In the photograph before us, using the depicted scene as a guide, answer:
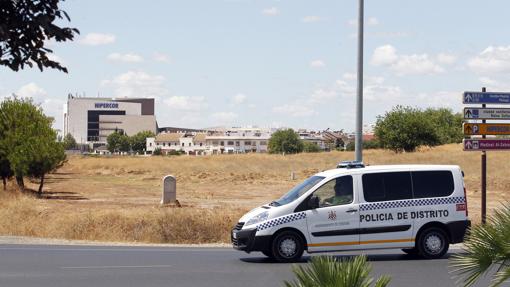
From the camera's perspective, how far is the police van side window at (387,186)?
651 inches

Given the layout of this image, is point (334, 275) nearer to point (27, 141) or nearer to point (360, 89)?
point (360, 89)

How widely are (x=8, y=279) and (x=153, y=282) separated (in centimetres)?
240

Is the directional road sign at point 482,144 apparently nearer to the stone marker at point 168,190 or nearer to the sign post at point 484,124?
the sign post at point 484,124

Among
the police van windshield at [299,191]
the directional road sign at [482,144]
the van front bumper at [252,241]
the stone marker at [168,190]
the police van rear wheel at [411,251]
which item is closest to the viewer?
the van front bumper at [252,241]

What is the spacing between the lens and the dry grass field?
915 inches

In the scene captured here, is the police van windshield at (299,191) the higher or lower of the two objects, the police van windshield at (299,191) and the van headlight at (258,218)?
the higher

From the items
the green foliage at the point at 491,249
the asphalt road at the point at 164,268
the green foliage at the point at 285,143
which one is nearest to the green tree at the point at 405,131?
the green foliage at the point at 285,143

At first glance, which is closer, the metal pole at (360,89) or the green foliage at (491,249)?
the green foliage at (491,249)

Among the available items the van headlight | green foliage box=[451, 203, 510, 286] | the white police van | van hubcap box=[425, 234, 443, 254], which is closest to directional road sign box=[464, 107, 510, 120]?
the white police van

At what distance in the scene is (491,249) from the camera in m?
5.36

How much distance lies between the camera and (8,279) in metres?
13.7

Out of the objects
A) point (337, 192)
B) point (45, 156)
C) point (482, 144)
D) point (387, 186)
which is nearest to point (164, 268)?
point (337, 192)

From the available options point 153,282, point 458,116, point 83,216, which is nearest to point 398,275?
point 153,282

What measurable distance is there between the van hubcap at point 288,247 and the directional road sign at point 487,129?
7.09m
